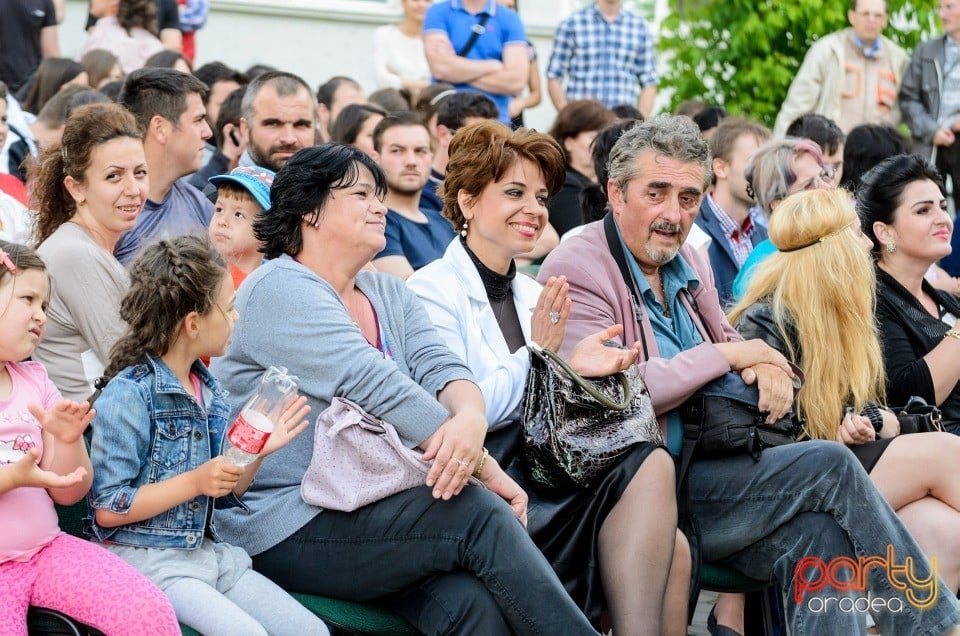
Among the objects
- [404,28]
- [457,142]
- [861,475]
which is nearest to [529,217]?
[457,142]

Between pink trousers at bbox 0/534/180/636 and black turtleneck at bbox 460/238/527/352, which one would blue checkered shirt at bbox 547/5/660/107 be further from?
pink trousers at bbox 0/534/180/636

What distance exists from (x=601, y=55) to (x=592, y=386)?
6.87m

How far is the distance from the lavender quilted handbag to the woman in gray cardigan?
0.06 metres

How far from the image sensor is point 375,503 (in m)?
3.66

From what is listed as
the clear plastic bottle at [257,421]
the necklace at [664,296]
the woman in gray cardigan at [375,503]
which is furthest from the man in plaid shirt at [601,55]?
the clear plastic bottle at [257,421]

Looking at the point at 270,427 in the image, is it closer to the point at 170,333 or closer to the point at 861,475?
the point at 170,333

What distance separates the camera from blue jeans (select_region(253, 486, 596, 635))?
354cm

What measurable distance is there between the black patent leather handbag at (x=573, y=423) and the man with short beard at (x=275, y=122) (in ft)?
8.33

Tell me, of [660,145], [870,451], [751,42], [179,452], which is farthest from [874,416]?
[751,42]

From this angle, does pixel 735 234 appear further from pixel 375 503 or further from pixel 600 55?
pixel 600 55

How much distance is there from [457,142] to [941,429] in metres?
2.08

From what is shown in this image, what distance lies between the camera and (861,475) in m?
4.21

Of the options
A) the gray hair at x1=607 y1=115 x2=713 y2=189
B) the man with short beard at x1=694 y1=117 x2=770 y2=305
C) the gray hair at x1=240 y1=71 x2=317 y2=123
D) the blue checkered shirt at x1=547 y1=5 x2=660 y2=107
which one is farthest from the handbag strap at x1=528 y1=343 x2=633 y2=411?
the blue checkered shirt at x1=547 y1=5 x2=660 y2=107

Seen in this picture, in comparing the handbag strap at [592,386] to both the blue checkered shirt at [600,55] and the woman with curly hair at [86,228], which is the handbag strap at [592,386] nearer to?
the woman with curly hair at [86,228]
